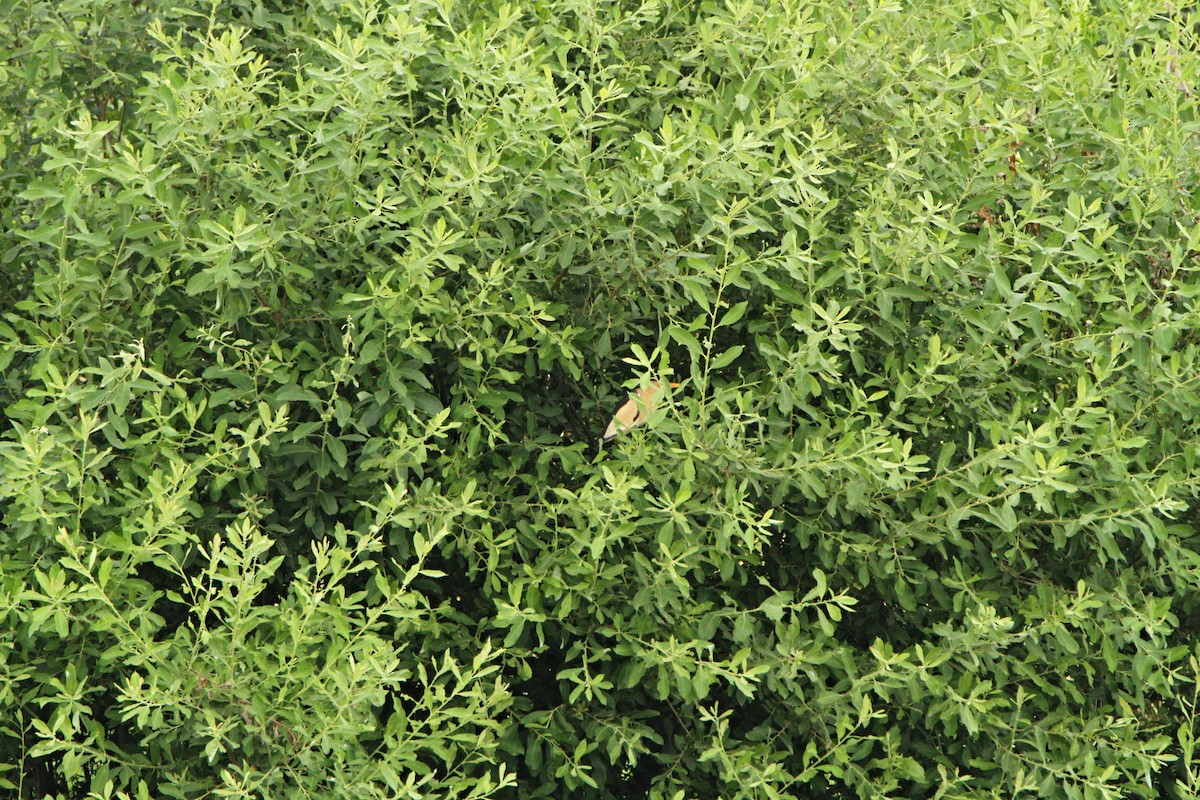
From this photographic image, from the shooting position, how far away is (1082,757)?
3.51 meters

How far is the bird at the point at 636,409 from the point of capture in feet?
10.7

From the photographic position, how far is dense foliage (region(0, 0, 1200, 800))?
3.20 metres

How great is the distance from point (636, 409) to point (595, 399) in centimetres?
32

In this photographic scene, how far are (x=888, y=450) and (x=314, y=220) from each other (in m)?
1.51

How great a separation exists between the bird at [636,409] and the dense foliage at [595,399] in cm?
4

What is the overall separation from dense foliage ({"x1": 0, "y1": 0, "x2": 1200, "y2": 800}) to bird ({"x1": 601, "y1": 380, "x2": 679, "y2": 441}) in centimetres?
4

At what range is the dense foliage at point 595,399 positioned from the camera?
3199 mm

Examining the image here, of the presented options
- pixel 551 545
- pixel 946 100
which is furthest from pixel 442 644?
pixel 946 100

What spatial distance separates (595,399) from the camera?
3.80 meters

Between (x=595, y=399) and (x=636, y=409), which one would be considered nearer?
(x=636, y=409)

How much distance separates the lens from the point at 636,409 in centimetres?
350

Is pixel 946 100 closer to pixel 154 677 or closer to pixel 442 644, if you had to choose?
pixel 442 644

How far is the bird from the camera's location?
3.27m

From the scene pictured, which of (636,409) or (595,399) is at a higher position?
(636,409)
